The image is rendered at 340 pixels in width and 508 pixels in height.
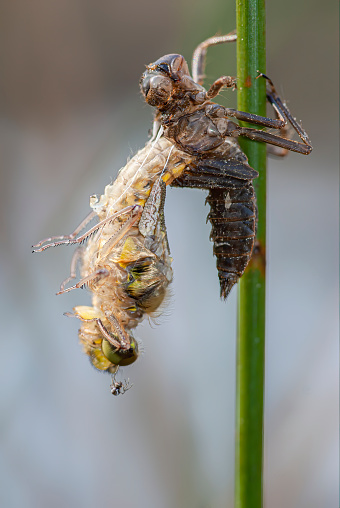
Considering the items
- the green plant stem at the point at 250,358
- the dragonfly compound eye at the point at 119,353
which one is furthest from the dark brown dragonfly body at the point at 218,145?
the dragonfly compound eye at the point at 119,353

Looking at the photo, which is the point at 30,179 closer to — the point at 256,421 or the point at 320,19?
the point at 320,19

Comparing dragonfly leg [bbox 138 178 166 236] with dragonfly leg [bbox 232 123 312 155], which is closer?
dragonfly leg [bbox 232 123 312 155]

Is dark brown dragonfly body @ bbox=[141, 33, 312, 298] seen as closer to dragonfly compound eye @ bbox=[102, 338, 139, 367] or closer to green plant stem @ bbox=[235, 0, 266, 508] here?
green plant stem @ bbox=[235, 0, 266, 508]

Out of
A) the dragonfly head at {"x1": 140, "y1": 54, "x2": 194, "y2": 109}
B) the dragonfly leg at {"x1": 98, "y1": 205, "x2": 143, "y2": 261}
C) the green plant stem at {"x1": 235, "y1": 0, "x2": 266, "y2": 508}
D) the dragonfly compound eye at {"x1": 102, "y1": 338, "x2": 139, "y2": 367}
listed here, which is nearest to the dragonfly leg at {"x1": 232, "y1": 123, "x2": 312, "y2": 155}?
the green plant stem at {"x1": 235, "y1": 0, "x2": 266, "y2": 508}

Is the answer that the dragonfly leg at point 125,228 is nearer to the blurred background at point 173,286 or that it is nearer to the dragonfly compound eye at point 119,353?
the dragonfly compound eye at point 119,353

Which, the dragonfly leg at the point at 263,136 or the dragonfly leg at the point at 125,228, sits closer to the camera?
the dragonfly leg at the point at 263,136

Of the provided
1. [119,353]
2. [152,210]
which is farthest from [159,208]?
[119,353]
